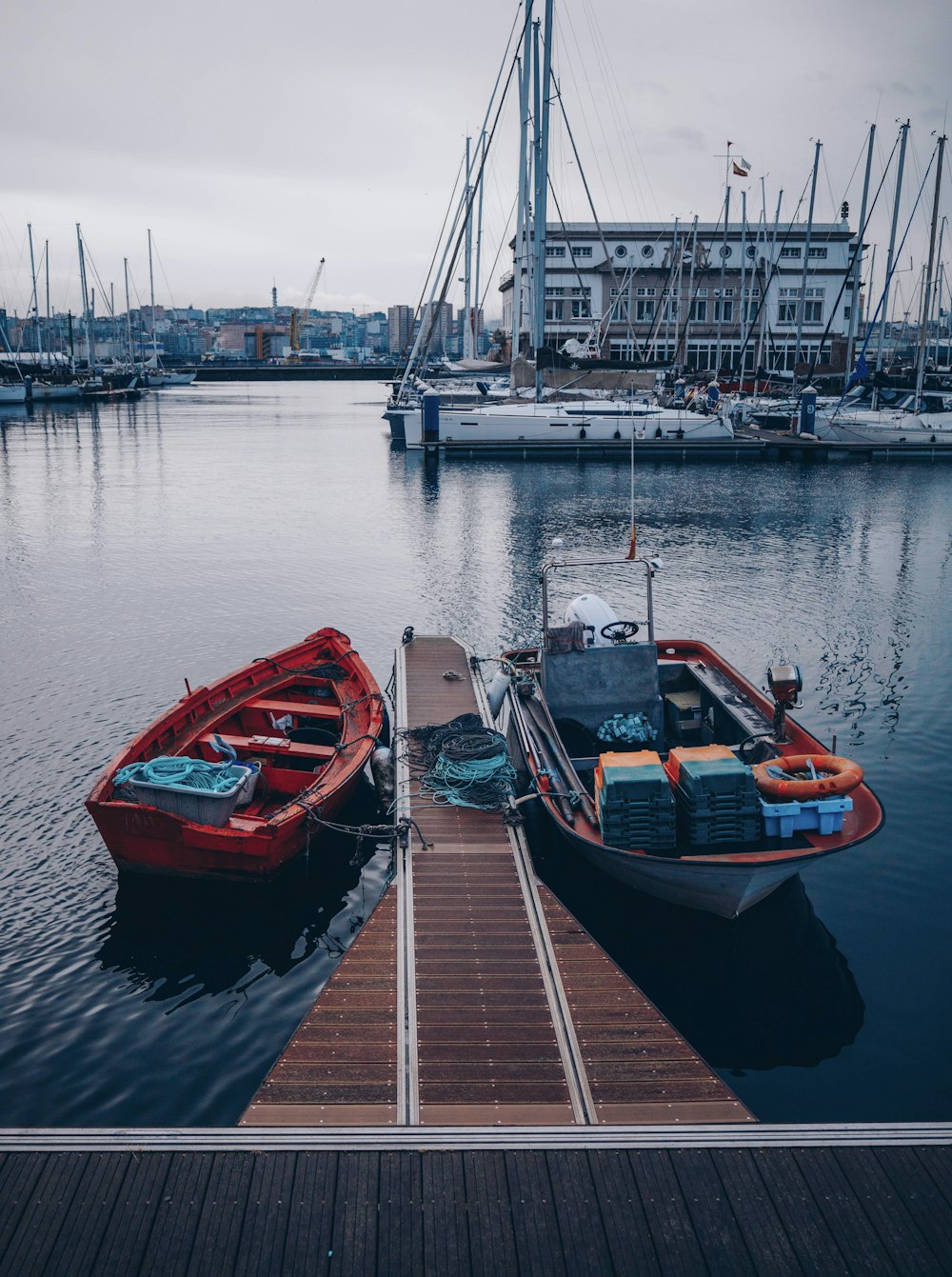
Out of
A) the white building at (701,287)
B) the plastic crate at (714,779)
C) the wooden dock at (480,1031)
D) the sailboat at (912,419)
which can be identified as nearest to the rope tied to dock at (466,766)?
the wooden dock at (480,1031)

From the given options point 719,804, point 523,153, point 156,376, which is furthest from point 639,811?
point 156,376

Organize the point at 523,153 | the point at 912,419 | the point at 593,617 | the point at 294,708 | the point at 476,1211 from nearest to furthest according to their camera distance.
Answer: the point at 476,1211 < the point at 593,617 < the point at 294,708 < the point at 523,153 < the point at 912,419

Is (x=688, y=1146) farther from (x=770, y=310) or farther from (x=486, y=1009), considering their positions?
(x=770, y=310)

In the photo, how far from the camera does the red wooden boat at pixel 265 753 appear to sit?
1250cm

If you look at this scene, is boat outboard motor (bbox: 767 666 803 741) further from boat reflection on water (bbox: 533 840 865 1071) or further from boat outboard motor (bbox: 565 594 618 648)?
boat outboard motor (bbox: 565 594 618 648)

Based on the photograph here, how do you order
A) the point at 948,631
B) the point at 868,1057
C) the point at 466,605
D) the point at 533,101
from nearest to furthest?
1. the point at 868,1057
2. the point at 948,631
3. the point at 466,605
4. the point at 533,101

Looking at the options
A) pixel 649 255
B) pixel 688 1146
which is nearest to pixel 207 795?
pixel 688 1146

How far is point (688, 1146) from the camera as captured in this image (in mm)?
7625

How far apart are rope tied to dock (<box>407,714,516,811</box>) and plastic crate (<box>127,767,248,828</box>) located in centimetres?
308

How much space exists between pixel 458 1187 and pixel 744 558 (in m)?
29.7

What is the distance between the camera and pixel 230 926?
501 inches

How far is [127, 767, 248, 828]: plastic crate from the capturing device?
12562 mm

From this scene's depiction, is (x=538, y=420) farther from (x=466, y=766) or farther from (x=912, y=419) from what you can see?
(x=466, y=766)

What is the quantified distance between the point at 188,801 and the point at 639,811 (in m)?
5.84
